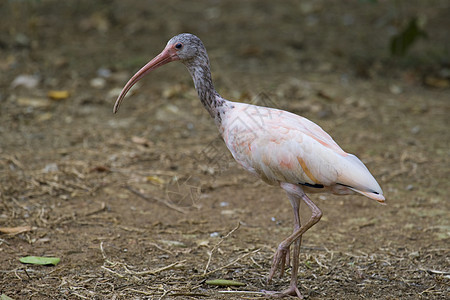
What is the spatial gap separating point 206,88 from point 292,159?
0.88 metres

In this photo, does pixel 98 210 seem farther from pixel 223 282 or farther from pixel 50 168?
pixel 223 282

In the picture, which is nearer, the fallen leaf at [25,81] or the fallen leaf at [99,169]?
the fallen leaf at [99,169]

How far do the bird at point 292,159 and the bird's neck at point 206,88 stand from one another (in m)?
0.02

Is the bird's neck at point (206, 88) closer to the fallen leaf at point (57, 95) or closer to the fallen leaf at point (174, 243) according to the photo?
the fallen leaf at point (174, 243)

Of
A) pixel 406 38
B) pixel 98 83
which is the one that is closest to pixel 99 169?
pixel 98 83

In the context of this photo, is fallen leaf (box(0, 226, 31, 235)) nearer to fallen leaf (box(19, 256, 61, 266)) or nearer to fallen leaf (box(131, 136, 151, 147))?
fallen leaf (box(19, 256, 61, 266))

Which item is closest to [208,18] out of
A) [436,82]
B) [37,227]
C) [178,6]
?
[178,6]

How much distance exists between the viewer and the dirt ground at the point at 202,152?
4.30 metres

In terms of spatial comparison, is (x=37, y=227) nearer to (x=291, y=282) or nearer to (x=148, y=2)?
(x=291, y=282)

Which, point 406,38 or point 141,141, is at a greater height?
point 406,38

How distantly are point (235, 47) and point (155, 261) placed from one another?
5629 mm

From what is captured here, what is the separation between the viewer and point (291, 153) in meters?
3.87

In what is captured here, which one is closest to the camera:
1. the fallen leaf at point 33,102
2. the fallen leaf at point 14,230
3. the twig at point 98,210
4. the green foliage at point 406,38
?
the fallen leaf at point 14,230

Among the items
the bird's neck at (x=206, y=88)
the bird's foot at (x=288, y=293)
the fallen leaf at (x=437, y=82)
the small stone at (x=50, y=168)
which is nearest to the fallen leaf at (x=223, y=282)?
the bird's foot at (x=288, y=293)
